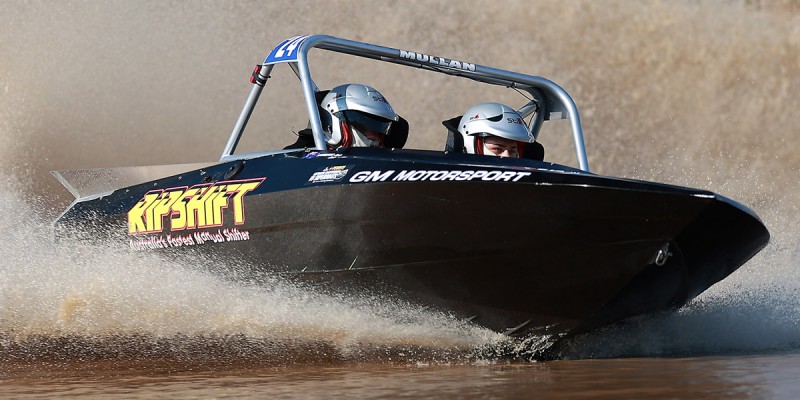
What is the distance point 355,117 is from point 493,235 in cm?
222

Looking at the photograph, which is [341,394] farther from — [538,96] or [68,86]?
[68,86]

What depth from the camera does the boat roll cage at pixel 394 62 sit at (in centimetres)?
810

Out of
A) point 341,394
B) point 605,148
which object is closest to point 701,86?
point 605,148

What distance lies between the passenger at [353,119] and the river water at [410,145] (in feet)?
4.60

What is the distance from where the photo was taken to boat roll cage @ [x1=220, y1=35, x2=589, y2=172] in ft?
26.6

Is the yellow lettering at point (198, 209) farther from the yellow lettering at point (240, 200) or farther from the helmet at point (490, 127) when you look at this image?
the helmet at point (490, 127)

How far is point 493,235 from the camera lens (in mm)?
6758

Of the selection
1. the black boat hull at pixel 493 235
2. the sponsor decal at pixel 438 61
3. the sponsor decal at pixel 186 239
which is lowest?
the black boat hull at pixel 493 235

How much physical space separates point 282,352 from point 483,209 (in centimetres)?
170

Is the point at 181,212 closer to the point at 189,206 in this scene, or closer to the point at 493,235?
the point at 189,206

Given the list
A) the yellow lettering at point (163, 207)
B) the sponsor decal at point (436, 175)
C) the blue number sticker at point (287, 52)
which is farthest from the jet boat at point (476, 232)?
the yellow lettering at point (163, 207)

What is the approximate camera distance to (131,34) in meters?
18.5

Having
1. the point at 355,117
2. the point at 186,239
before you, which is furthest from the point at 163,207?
the point at 355,117

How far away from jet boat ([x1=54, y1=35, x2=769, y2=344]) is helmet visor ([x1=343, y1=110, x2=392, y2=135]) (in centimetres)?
63
